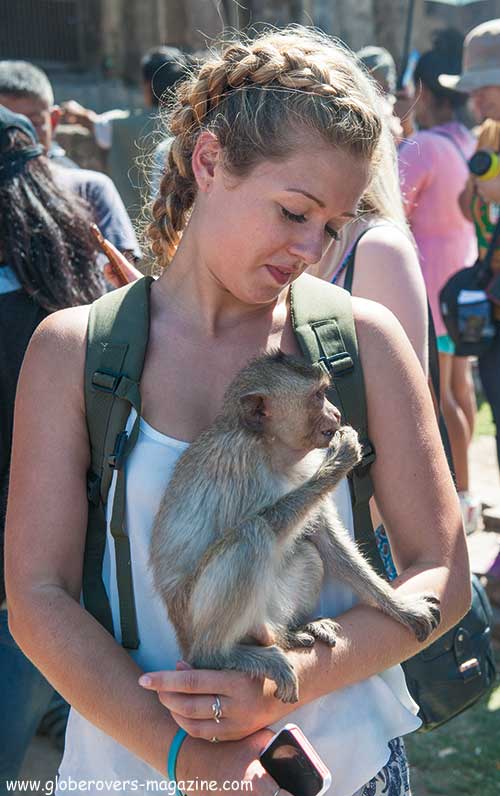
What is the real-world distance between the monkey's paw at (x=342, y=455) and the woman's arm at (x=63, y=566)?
512mm

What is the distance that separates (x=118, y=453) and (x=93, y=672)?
0.43 meters

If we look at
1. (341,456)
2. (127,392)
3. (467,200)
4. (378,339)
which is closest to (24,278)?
(127,392)

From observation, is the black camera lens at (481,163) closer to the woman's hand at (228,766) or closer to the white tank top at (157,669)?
the white tank top at (157,669)

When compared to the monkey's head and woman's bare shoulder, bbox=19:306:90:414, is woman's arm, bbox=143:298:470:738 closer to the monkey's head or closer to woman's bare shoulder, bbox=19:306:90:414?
the monkey's head

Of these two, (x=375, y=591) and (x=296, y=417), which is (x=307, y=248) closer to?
(x=296, y=417)

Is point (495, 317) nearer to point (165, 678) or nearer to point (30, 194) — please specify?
point (30, 194)

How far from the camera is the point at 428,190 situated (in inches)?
269

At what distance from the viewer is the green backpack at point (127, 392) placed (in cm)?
204

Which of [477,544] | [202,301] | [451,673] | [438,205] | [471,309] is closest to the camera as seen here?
[202,301]

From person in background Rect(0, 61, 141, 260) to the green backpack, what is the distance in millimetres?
2402

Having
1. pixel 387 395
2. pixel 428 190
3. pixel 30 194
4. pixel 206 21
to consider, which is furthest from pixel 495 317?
pixel 206 21

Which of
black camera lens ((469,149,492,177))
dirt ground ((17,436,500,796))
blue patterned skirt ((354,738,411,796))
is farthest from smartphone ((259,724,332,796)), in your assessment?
black camera lens ((469,149,492,177))

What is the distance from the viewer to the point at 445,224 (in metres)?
6.94

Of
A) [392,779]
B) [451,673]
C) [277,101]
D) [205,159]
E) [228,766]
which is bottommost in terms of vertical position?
[451,673]
